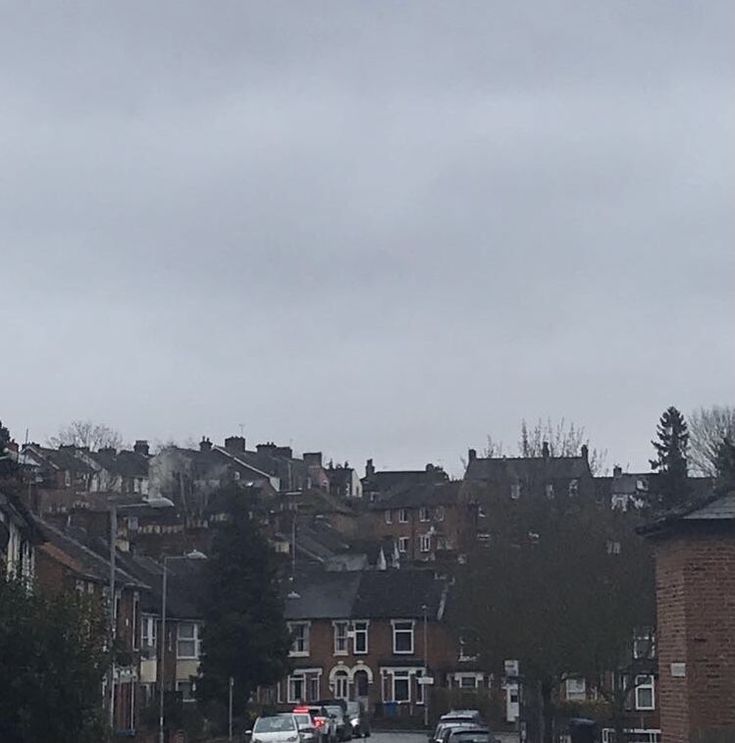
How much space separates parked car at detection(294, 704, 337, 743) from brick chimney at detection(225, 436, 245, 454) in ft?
269

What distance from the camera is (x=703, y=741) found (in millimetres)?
24875

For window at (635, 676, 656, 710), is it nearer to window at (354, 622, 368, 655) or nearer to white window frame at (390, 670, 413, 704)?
white window frame at (390, 670, 413, 704)

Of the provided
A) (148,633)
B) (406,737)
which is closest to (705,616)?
(148,633)

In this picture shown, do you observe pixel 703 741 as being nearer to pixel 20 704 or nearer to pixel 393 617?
pixel 20 704

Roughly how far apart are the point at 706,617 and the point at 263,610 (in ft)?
156

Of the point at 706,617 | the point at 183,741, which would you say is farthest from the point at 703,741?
the point at 183,741

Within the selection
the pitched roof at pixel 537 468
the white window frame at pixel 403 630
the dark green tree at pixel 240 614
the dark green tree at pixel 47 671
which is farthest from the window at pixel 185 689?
the dark green tree at pixel 47 671

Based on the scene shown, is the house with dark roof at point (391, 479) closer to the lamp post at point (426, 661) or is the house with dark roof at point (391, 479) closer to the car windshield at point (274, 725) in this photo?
the lamp post at point (426, 661)

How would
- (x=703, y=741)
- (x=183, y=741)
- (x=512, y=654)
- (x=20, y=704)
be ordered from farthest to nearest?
(x=183, y=741) → (x=512, y=654) → (x=20, y=704) → (x=703, y=741)

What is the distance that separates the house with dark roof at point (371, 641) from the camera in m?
93.1

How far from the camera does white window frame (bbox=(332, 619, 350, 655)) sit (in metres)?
95.2

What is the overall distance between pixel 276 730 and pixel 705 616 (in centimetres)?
2792

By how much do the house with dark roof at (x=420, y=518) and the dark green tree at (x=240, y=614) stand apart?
187 ft

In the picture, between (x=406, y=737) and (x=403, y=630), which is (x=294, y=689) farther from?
(x=406, y=737)
